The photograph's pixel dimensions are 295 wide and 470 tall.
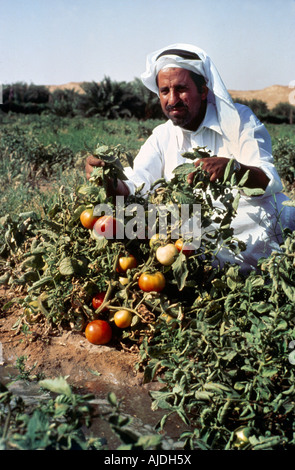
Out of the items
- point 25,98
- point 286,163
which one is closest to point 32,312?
point 286,163

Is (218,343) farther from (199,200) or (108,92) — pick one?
(108,92)

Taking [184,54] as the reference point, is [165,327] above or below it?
below

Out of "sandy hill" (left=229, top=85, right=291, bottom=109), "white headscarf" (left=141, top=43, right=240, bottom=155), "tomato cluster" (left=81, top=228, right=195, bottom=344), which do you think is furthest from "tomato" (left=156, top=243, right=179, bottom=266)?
"sandy hill" (left=229, top=85, right=291, bottom=109)

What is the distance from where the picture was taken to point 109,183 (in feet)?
7.39

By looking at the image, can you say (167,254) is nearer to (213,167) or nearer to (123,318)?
(123,318)

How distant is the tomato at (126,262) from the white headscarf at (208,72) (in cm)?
111

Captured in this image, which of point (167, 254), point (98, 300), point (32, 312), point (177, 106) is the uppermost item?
point (177, 106)

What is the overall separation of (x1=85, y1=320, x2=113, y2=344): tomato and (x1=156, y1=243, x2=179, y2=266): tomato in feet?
1.33

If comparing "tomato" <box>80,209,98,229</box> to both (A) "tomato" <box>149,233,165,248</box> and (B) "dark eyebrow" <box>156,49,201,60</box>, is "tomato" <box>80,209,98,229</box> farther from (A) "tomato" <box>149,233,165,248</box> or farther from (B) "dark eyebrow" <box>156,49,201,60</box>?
(B) "dark eyebrow" <box>156,49,201,60</box>

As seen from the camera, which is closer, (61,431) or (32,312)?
(61,431)

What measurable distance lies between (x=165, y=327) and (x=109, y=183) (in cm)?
73

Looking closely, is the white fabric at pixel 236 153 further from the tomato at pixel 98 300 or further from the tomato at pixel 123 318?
the tomato at pixel 123 318

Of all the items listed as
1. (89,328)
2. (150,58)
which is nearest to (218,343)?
(89,328)

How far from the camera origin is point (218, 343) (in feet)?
5.62
